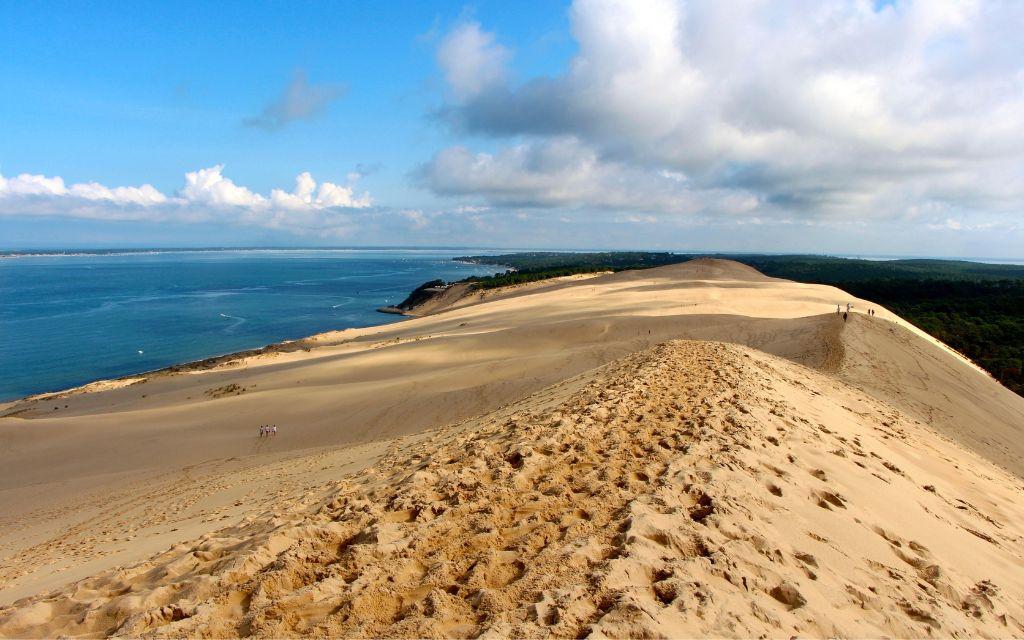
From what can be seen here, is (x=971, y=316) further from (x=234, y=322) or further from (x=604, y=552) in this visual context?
(x=234, y=322)

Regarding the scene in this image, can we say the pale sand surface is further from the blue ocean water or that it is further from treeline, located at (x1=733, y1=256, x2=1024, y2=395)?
the blue ocean water

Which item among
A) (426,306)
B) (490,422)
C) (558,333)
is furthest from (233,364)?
(426,306)

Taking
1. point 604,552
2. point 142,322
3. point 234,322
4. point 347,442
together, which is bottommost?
point 142,322

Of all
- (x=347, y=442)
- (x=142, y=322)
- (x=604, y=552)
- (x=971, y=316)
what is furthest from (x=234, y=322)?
(x=971, y=316)

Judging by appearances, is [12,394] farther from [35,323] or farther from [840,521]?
[840,521]

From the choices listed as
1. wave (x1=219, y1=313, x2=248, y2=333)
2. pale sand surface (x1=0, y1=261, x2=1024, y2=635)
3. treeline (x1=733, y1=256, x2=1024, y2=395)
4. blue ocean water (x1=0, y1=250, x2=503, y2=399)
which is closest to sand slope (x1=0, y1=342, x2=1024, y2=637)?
pale sand surface (x1=0, y1=261, x2=1024, y2=635)

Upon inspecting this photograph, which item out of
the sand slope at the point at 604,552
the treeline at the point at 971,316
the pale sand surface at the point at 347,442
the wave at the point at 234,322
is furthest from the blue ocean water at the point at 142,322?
the treeline at the point at 971,316
